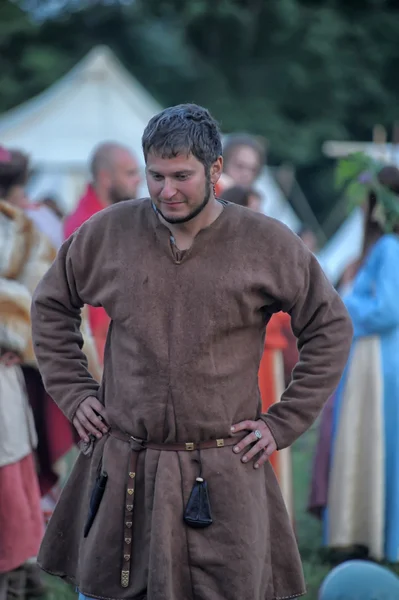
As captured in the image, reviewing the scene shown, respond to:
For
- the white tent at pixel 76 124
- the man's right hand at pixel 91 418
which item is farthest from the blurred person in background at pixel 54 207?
the white tent at pixel 76 124

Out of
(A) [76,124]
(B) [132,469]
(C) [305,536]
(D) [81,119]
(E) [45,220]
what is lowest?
(C) [305,536]

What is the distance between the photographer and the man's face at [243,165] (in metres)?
6.47

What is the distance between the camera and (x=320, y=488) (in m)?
6.36

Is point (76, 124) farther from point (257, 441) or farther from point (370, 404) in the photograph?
point (257, 441)

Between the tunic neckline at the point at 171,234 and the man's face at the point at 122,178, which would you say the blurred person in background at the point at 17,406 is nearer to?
the man's face at the point at 122,178

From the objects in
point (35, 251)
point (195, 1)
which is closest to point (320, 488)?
point (35, 251)

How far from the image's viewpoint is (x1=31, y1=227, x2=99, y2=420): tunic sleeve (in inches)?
133

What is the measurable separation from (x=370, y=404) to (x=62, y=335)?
3.07 m

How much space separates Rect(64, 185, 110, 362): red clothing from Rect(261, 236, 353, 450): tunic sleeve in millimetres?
2390

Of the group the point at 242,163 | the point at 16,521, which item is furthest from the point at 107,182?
the point at 16,521

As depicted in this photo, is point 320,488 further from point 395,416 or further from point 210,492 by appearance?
point 210,492

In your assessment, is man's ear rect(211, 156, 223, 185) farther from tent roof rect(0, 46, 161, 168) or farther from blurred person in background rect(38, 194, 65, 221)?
tent roof rect(0, 46, 161, 168)

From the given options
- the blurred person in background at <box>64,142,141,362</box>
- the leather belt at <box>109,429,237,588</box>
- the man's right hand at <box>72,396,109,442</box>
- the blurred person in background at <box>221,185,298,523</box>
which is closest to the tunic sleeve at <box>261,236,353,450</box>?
the leather belt at <box>109,429,237,588</box>

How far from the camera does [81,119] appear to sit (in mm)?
16688
